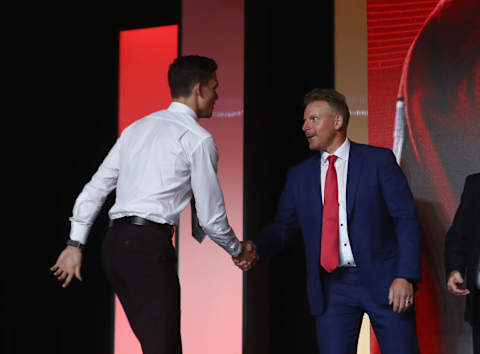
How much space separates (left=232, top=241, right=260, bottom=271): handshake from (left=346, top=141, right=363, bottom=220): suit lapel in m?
0.52

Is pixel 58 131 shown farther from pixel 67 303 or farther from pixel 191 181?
pixel 191 181

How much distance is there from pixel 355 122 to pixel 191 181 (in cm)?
174

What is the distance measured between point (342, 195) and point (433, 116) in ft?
3.84

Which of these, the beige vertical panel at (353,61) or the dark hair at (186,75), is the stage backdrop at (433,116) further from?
the dark hair at (186,75)

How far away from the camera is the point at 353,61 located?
13.2ft

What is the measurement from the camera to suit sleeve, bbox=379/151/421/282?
8.88ft

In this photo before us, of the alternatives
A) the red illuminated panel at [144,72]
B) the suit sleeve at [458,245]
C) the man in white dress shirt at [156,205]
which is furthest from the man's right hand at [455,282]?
the red illuminated panel at [144,72]

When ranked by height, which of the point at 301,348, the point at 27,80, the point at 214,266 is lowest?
the point at 301,348

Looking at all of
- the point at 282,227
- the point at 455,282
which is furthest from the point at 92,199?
the point at 455,282

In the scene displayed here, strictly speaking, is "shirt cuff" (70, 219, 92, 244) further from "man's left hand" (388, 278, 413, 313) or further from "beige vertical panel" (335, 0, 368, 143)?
"beige vertical panel" (335, 0, 368, 143)

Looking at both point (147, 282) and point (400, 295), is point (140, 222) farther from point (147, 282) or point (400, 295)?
point (400, 295)

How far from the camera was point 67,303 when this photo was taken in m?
4.86

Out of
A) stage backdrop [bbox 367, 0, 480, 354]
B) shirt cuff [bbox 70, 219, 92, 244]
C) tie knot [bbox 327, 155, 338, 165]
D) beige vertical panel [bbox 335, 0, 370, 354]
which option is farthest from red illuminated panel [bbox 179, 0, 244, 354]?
shirt cuff [bbox 70, 219, 92, 244]

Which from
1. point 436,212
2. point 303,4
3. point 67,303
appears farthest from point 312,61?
point 67,303
